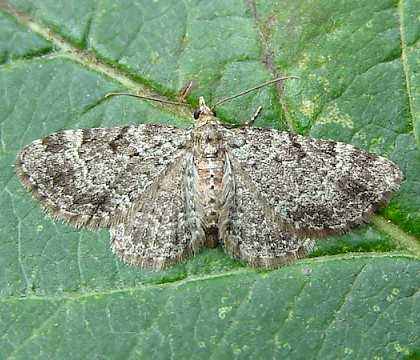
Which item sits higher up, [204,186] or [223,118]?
[223,118]

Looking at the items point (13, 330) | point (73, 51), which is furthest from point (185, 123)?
point (13, 330)

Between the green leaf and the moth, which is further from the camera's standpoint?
the moth

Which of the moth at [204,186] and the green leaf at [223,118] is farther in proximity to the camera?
the moth at [204,186]

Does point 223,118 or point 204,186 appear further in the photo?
point 223,118

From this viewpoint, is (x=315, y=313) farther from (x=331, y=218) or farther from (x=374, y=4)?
(x=374, y=4)
